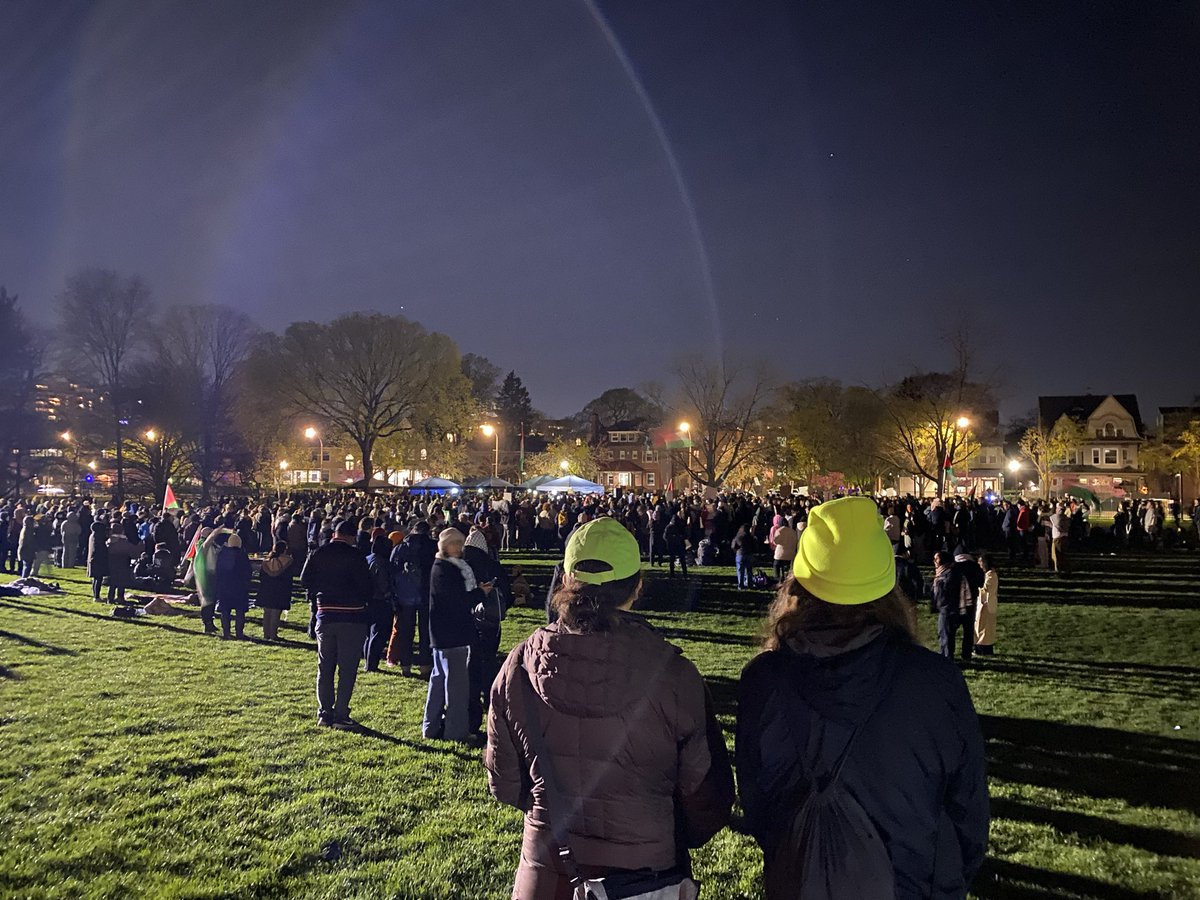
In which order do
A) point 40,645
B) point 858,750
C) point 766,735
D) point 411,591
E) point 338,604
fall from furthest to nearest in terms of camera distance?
point 40,645 < point 411,591 < point 338,604 < point 766,735 < point 858,750

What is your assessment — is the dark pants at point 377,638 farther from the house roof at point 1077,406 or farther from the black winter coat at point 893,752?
the house roof at point 1077,406

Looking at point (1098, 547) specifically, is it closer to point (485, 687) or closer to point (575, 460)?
point (485, 687)

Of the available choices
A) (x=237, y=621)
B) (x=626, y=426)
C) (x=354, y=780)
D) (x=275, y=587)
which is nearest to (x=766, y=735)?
(x=354, y=780)

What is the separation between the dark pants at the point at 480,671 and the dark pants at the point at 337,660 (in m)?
1.04

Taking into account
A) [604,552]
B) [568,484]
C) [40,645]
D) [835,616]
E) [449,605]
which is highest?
[568,484]

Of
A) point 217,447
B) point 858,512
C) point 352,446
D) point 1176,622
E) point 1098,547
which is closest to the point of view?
point 858,512

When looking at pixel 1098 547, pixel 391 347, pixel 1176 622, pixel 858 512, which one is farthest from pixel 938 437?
pixel 858 512

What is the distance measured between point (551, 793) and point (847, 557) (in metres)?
1.18

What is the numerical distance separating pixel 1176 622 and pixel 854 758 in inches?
590

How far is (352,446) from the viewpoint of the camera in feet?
175

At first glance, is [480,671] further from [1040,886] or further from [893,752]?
[893,752]

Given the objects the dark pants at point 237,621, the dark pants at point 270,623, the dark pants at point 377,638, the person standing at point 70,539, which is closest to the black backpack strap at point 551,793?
the dark pants at point 377,638

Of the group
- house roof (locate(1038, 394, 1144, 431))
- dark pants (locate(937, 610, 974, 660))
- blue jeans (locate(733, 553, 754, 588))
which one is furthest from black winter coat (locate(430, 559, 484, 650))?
house roof (locate(1038, 394, 1144, 431))

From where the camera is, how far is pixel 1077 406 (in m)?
77.2
